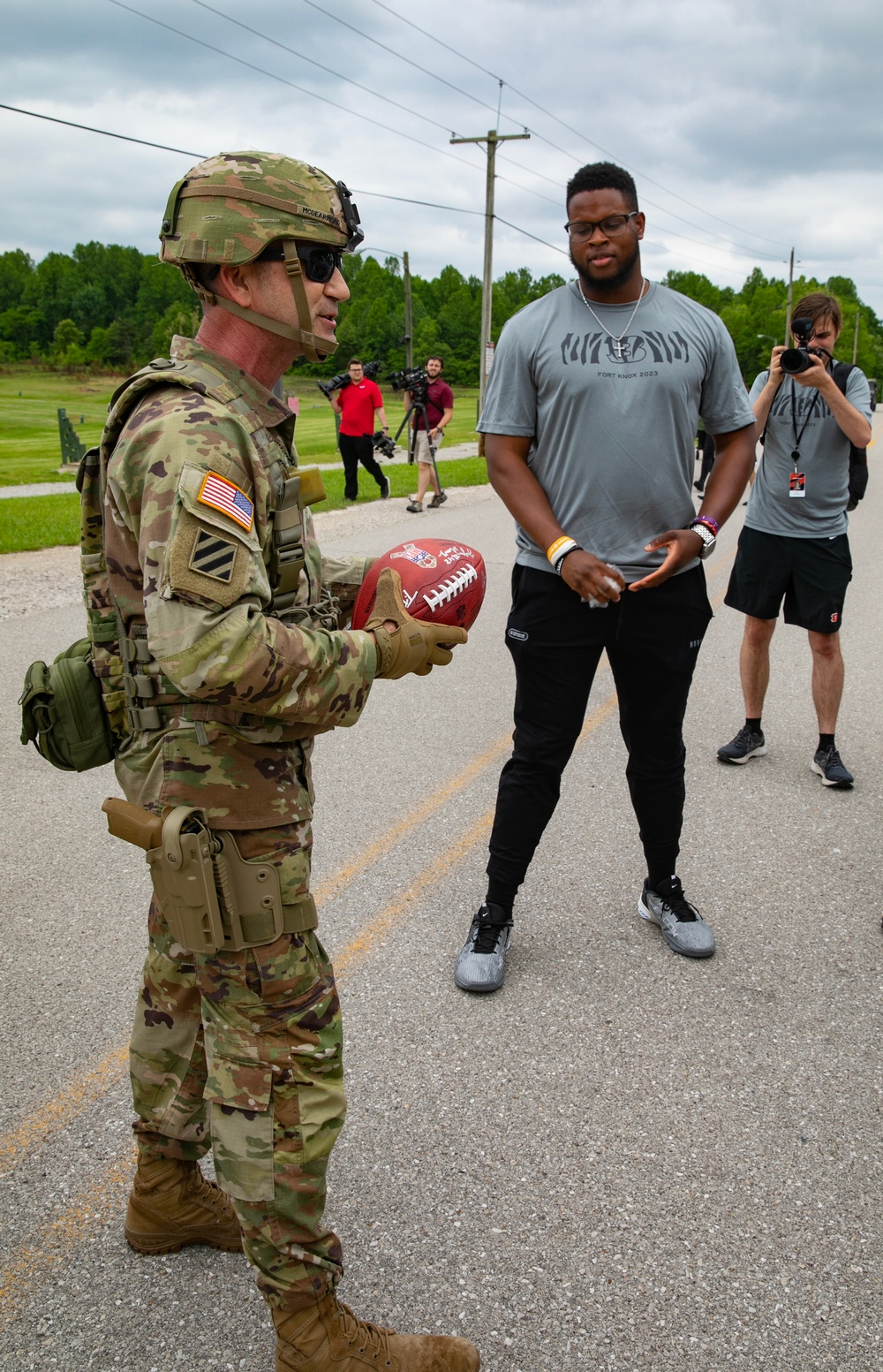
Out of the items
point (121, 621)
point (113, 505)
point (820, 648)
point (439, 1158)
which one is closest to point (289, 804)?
point (121, 621)

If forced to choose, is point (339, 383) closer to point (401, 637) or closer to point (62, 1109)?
point (62, 1109)

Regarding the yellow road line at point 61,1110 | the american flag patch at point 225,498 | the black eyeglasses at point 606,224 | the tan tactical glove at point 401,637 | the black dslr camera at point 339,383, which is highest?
the black eyeglasses at point 606,224

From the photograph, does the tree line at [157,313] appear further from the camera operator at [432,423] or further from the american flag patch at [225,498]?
the american flag patch at [225,498]

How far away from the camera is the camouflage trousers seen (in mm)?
1824

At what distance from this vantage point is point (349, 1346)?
1.89m

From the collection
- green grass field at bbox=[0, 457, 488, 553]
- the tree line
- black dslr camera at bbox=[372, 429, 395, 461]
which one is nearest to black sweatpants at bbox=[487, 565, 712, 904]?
green grass field at bbox=[0, 457, 488, 553]

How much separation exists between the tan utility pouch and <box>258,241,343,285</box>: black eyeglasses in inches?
39.6

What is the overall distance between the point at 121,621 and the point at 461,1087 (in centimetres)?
167

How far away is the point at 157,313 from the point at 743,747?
99.7 metres

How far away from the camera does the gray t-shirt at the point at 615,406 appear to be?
9.79 ft

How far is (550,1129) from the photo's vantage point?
262 centimetres

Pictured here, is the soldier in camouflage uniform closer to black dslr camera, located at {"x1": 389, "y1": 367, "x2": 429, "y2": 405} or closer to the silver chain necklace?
the silver chain necklace

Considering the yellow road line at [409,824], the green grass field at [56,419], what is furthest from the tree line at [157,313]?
the yellow road line at [409,824]

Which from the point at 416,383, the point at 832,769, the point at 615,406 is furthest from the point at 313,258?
the point at 416,383
